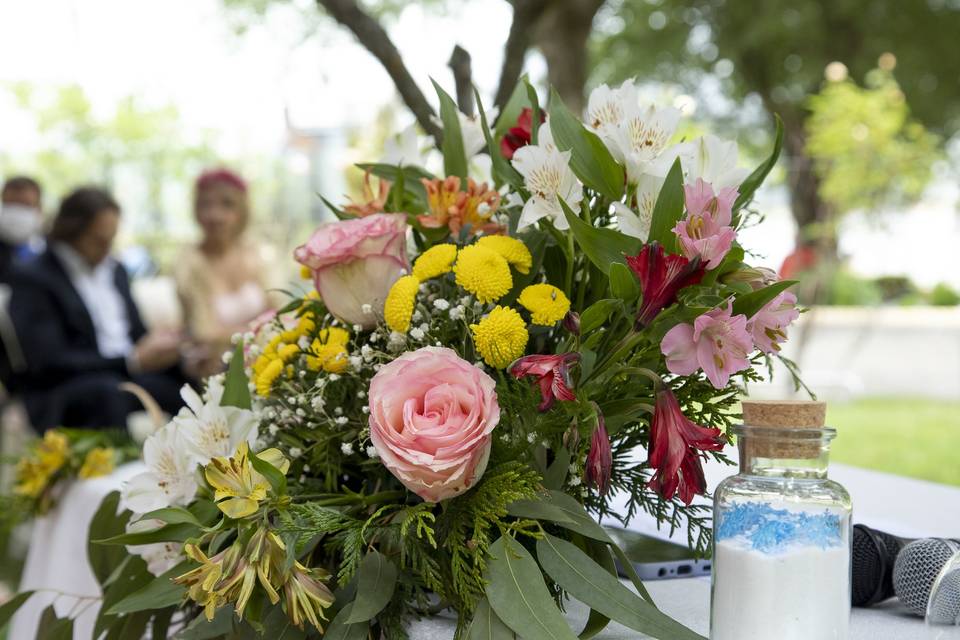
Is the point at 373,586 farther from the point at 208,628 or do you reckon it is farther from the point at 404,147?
the point at 404,147

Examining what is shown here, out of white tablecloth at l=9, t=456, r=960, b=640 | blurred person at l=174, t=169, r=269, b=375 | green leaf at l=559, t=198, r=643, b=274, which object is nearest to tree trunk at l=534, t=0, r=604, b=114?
blurred person at l=174, t=169, r=269, b=375

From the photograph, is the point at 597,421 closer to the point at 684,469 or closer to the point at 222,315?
the point at 684,469

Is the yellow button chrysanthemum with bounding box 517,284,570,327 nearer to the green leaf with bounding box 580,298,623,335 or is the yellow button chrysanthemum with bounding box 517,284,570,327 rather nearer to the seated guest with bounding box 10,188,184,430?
the green leaf with bounding box 580,298,623,335

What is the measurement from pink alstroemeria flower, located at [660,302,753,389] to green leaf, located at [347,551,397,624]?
25cm

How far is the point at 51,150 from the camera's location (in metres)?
18.1

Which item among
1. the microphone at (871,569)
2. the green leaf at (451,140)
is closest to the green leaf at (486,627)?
the microphone at (871,569)

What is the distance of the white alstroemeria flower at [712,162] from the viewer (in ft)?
2.46

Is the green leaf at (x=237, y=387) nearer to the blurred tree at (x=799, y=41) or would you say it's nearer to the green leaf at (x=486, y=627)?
the green leaf at (x=486, y=627)

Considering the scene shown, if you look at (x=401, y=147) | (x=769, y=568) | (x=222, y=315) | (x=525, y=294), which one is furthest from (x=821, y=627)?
(x=222, y=315)

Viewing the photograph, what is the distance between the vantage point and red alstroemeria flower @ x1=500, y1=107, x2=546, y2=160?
2.87 feet

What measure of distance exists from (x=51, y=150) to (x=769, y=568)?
19.4 m

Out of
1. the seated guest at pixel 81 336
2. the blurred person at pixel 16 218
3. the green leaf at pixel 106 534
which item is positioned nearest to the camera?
the green leaf at pixel 106 534

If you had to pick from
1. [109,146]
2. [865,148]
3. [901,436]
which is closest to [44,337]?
[901,436]

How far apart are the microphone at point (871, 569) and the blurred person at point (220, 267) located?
9.37ft
